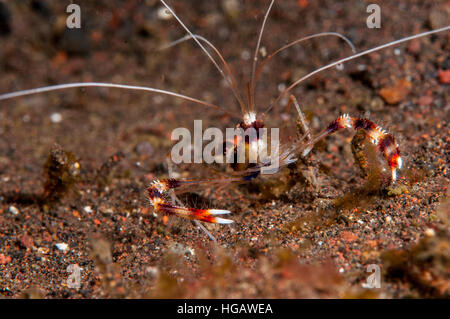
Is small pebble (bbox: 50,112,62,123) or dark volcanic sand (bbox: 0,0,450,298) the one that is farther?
small pebble (bbox: 50,112,62,123)

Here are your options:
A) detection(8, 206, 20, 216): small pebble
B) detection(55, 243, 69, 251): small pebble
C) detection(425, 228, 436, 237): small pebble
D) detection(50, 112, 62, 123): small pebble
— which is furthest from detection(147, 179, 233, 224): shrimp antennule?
detection(50, 112, 62, 123): small pebble

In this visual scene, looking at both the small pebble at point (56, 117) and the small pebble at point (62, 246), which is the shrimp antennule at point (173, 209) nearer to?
the small pebble at point (62, 246)

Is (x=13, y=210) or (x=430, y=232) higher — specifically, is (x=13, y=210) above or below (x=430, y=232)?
above

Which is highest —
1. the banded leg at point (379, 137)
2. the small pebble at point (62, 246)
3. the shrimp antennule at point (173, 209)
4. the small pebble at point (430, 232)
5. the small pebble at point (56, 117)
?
the small pebble at point (56, 117)

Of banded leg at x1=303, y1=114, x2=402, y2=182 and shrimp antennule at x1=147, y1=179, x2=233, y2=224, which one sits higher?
banded leg at x1=303, y1=114, x2=402, y2=182

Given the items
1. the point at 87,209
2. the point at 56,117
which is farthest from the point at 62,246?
the point at 56,117

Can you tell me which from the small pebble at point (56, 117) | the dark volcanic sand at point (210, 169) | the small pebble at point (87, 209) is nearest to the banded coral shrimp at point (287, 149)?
the dark volcanic sand at point (210, 169)

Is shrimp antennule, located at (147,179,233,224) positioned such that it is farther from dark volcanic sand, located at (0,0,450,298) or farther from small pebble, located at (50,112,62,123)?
small pebble, located at (50,112,62,123)

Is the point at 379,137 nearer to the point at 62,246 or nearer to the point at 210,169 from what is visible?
the point at 210,169
